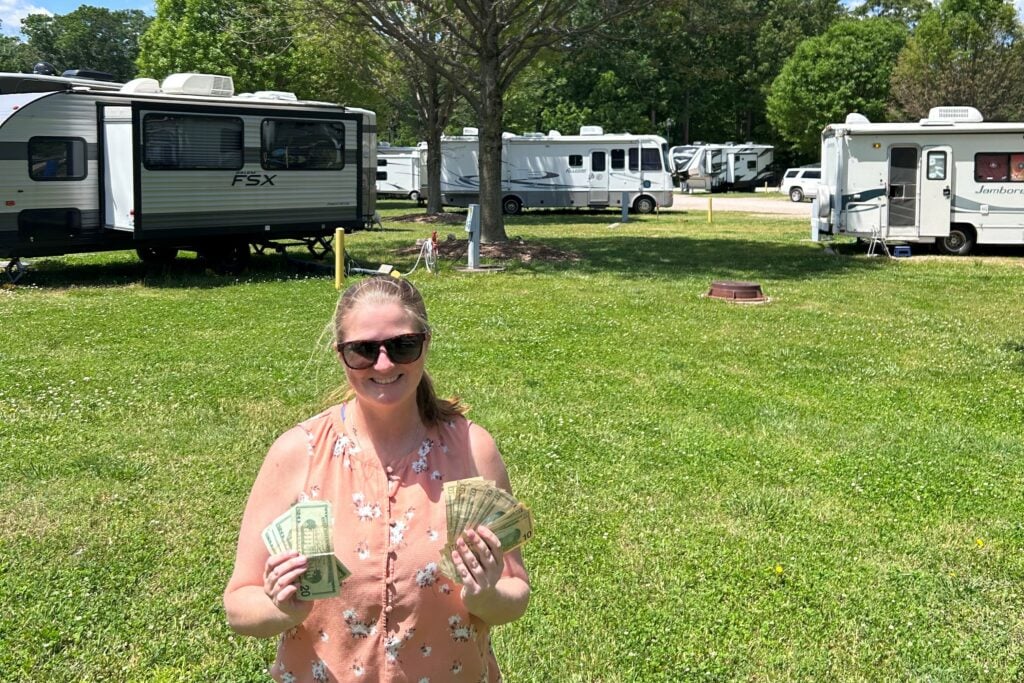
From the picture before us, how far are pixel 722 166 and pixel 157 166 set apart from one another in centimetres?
4009

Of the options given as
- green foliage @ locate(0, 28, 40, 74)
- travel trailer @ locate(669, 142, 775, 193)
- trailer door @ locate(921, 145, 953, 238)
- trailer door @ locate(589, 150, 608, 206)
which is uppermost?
green foliage @ locate(0, 28, 40, 74)

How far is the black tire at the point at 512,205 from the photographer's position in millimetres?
33281

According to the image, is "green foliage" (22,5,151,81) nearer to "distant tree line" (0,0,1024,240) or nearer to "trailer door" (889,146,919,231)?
"distant tree line" (0,0,1024,240)

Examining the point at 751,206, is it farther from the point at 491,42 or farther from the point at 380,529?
the point at 380,529

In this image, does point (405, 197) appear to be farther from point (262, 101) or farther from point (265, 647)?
point (265, 647)

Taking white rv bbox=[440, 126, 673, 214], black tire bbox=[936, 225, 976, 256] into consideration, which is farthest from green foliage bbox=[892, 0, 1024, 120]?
black tire bbox=[936, 225, 976, 256]

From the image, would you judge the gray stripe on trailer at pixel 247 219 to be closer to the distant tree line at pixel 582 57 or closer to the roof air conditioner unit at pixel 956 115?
the distant tree line at pixel 582 57

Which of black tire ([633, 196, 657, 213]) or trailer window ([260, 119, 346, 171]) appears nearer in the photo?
trailer window ([260, 119, 346, 171])

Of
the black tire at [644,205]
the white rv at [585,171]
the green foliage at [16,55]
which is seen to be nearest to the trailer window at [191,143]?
the white rv at [585,171]

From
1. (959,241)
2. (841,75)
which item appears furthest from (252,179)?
(841,75)

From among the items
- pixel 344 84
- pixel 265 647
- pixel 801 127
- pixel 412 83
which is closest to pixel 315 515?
pixel 265 647

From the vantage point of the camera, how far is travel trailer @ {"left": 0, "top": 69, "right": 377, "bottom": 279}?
13.9m

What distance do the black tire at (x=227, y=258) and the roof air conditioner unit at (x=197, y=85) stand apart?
243 centimetres

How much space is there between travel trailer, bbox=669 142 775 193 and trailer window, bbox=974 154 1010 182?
3213 cm
